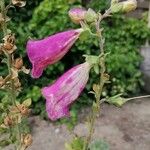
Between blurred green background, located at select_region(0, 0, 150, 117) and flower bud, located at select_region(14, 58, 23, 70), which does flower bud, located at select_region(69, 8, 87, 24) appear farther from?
blurred green background, located at select_region(0, 0, 150, 117)

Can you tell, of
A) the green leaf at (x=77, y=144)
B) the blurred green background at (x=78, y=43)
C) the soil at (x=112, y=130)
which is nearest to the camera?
the green leaf at (x=77, y=144)

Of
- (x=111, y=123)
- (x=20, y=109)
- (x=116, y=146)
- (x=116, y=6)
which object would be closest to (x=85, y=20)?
(x=116, y=6)

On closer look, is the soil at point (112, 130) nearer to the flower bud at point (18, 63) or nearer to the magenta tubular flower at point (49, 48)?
the flower bud at point (18, 63)

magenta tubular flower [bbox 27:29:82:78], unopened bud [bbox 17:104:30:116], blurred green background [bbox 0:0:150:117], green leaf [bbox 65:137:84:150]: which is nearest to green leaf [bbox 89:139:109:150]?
green leaf [bbox 65:137:84:150]

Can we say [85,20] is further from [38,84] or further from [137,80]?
[137,80]

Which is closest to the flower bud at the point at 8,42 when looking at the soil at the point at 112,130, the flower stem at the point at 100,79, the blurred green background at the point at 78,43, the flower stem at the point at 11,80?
the flower stem at the point at 11,80

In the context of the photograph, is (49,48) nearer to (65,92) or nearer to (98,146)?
(65,92)
